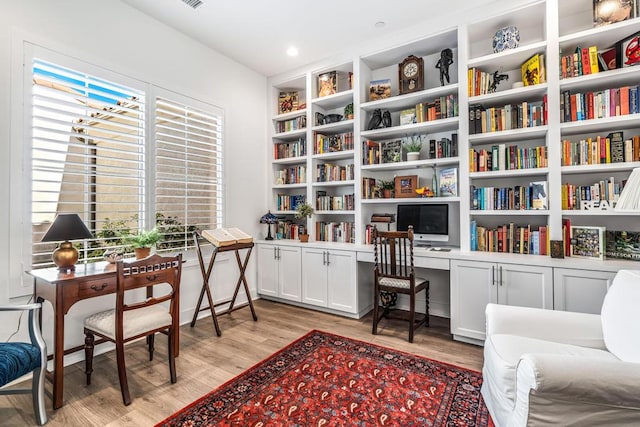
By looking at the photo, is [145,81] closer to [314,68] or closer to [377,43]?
[314,68]

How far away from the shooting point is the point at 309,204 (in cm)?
399

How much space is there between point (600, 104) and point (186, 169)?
3.92m

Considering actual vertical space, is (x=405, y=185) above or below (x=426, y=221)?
above

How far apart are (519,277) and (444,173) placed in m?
1.24

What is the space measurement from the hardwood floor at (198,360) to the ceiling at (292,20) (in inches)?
124

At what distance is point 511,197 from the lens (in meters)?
2.85

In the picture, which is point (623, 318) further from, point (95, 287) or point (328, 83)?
point (328, 83)

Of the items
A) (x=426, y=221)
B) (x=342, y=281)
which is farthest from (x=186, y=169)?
(x=426, y=221)

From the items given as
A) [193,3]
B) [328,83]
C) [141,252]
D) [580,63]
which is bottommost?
[141,252]

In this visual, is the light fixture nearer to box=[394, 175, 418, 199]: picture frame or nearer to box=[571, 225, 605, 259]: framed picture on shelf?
box=[571, 225, 605, 259]: framed picture on shelf

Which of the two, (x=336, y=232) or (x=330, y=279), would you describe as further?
(x=336, y=232)

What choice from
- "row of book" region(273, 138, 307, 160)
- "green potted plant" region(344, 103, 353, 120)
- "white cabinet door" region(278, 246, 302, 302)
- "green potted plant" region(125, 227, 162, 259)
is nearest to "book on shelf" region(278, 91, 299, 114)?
"row of book" region(273, 138, 307, 160)

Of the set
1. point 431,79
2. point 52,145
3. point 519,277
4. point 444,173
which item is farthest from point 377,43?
point 52,145

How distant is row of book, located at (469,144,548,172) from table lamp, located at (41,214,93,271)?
11.0ft
